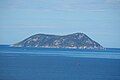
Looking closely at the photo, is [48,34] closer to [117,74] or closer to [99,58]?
[117,74]

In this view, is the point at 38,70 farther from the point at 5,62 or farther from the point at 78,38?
the point at 78,38

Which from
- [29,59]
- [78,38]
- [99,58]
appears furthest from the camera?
[99,58]

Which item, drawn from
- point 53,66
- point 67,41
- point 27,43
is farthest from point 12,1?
point 53,66

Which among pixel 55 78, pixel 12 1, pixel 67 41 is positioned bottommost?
pixel 55 78

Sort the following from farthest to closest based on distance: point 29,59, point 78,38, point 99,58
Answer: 1. point 99,58
2. point 29,59
3. point 78,38

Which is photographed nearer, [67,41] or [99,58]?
[67,41]

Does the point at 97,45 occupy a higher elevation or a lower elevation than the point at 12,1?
lower

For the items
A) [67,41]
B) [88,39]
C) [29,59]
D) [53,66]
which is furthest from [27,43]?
[53,66]
